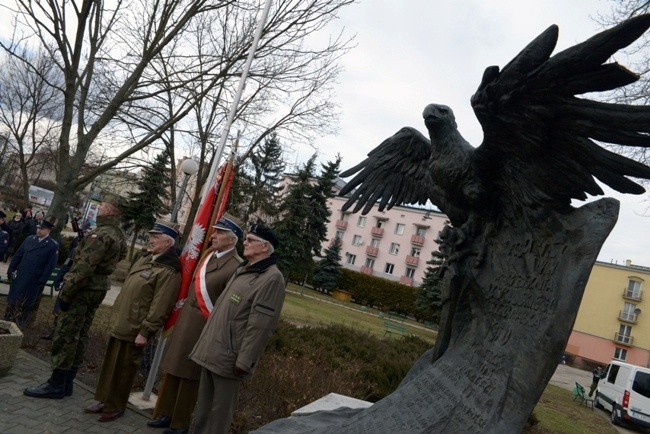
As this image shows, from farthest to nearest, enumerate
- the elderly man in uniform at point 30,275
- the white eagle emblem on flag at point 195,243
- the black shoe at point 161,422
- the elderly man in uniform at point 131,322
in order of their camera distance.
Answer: the elderly man in uniform at point 30,275 < the white eagle emblem on flag at point 195,243 < the black shoe at point 161,422 < the elderly man in uniform at point 131,322

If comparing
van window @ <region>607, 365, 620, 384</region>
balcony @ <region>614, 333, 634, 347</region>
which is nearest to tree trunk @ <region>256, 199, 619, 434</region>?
van window @ <region>607, 365, 620, 384</region>

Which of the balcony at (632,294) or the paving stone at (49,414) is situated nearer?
the paving stone at (49,414)

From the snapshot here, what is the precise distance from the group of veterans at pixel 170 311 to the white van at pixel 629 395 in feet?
45.2

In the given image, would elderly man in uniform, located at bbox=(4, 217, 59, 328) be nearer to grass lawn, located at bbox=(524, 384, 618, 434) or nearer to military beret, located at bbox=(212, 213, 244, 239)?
military beret, located at bbox=(212, 213, 244, 239)

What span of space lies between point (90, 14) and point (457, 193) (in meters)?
9.26

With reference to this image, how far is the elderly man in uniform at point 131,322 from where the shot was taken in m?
4.44

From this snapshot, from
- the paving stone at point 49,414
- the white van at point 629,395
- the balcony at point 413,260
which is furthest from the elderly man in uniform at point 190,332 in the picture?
the balcony at point 413,260

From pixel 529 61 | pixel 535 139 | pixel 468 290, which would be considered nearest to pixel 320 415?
pixel 468 290

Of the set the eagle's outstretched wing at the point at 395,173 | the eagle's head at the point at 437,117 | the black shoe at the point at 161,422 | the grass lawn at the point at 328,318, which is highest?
the eagle's head at the point at 437,117

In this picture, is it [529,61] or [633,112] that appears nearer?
[633,112]

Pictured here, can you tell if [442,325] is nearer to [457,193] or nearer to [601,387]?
[457,193]

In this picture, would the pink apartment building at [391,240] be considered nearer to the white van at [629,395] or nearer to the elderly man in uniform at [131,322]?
the white van at [629,395]

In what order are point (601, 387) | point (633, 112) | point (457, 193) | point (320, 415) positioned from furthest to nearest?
point (601, 387) < point (320, 415) < point (457, 193) < point (633, 112)

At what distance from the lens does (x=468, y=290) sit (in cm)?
346
